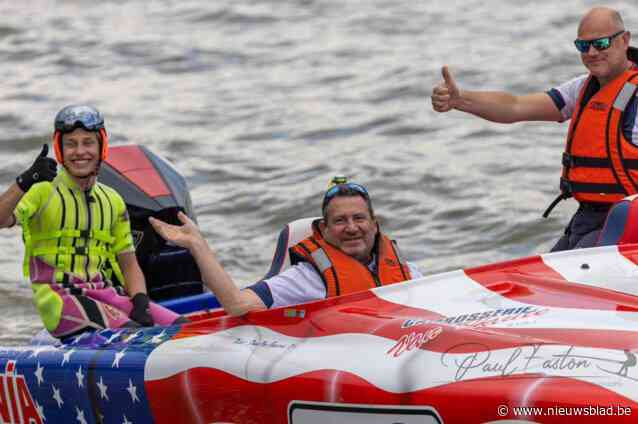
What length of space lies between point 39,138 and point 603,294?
10.3 metres

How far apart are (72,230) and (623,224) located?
98.5 inches

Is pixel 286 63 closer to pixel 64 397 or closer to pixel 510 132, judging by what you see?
pixel 510 132

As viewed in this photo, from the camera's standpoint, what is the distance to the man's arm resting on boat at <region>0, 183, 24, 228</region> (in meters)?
6.23

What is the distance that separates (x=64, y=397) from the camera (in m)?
6.11

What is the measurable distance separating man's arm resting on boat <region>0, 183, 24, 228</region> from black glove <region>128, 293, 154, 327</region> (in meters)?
0.72

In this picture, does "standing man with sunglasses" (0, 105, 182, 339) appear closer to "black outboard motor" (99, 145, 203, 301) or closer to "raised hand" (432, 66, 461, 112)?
"black outboard motor" (99, 145, 203, 301)

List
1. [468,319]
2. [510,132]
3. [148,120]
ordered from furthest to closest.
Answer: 1. [148,120]
2. [510,132]
3. [468,319]

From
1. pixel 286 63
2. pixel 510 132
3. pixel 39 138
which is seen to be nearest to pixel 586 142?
pixel 510 132

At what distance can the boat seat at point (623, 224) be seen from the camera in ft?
18.5

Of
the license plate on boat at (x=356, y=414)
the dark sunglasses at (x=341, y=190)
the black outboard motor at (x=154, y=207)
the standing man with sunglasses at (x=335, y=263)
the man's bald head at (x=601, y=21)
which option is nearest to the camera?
the license plate on boat at (x=356, y=414)

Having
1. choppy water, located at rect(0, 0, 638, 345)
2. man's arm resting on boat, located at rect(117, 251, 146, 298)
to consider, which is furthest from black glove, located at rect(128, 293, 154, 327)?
choppy water, located at rect(0, 0, 638, 345)

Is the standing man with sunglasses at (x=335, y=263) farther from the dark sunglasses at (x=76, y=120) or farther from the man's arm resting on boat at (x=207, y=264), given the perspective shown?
the dark sunglasses at (x=76, y=120)

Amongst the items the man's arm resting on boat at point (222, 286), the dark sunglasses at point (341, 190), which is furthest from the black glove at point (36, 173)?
the dark sunglasses at point (341, 190)

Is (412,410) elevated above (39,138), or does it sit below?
below
